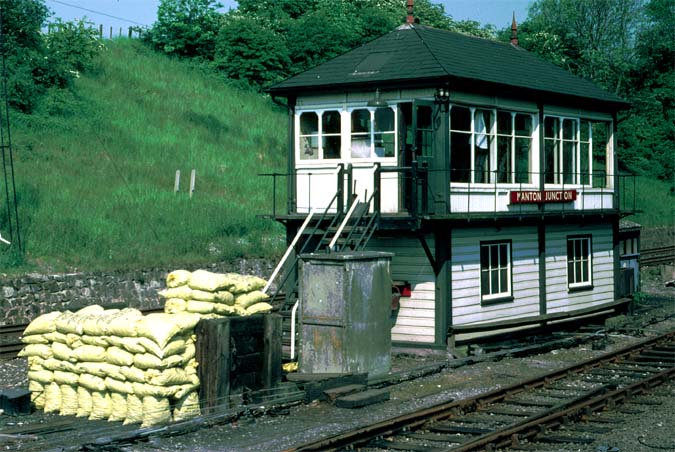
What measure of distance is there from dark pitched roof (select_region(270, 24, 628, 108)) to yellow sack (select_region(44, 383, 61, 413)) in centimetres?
903

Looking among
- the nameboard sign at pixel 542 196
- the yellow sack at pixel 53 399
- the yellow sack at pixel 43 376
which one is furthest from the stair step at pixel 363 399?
the nameboard sign at pixel 542 196

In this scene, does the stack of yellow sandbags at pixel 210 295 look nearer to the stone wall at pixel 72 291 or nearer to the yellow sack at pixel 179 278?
the yellow sack at pixel 179 278

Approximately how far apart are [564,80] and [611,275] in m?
5.37

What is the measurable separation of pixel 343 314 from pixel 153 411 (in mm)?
3707

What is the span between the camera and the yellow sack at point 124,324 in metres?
12.4

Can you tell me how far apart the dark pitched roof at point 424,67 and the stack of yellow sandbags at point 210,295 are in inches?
255

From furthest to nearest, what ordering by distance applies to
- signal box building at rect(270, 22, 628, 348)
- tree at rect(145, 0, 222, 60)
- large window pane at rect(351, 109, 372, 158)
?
tree at rect(145, 0, 222, 60) < large window pane at rect(351, 109, 372, 158) < signal box building at rect(270, 22, 628, 348)

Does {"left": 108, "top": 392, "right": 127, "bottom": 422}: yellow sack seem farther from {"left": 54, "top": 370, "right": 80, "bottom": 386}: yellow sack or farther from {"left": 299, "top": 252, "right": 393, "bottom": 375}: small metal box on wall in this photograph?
{"left": 299, "top": 252, "right": 393, "bottom": 375}: small metal box on wall

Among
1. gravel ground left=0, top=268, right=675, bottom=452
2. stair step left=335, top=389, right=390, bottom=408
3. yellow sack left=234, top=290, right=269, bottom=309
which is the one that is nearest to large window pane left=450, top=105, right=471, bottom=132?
gravel ground left=0, top=268, right=675, bottom=452

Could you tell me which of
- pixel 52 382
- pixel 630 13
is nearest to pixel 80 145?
pixel 52 382

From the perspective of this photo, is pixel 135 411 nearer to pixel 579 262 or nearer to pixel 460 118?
pixel 460 118

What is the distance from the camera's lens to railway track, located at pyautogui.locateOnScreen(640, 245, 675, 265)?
119 feet

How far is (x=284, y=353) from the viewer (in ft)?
54.1

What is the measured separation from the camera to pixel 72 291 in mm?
22172
